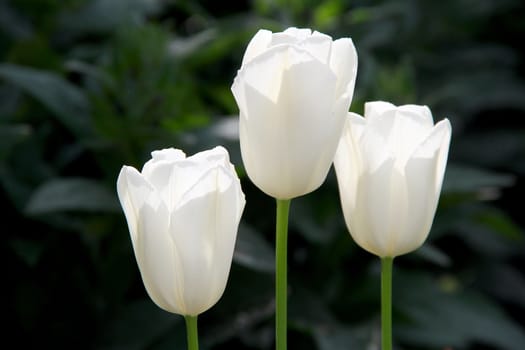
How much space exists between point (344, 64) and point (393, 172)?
0.11 m

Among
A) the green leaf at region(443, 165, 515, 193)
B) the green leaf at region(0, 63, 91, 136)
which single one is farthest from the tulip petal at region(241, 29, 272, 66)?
the green leaf at region(443, 165, 515, 193)

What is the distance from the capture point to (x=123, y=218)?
190 cm

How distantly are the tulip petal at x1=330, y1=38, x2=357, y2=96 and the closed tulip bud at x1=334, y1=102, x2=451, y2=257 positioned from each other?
52 millimetres

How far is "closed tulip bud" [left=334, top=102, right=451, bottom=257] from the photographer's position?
0.88 meters

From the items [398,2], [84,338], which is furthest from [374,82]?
[84,338]

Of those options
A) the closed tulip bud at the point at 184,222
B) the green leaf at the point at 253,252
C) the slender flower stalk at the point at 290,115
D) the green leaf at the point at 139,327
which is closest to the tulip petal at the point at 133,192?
the closed tulip bud at the point at 184,222

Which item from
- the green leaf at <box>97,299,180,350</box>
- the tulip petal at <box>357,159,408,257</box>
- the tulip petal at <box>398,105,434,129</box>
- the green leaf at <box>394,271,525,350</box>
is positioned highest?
the tulip petal at <box>398,105,434,129</box>

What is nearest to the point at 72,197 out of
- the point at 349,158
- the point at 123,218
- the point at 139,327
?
the point at 123,218

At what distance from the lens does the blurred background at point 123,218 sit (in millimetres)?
1890

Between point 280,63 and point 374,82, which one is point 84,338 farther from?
point 280,63

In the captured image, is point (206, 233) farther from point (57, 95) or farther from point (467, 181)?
point (467, 181)

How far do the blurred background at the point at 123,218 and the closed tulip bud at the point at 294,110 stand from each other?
34.9 inches

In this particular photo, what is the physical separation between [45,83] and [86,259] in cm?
35

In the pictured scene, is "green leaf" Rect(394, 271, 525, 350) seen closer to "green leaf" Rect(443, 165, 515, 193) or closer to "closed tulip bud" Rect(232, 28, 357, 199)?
"green leaf" Rect(443, 165, 515, 193)
